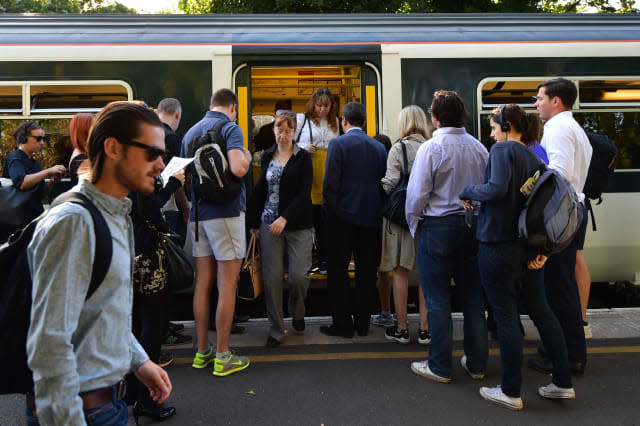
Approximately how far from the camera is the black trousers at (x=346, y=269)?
4812mm

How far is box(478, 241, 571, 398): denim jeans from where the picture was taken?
3.40 metres

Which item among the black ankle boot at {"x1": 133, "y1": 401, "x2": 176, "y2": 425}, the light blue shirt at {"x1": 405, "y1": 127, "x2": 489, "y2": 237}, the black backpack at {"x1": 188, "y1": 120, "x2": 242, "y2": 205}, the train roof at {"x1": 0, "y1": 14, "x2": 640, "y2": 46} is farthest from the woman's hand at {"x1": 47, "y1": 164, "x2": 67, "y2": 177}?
the light blue shirt at {"x1": 405, "y1": 127, "x2": 489, "y2": 237}

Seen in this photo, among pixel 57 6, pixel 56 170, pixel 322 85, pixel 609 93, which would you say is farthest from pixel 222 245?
pixel 57 6

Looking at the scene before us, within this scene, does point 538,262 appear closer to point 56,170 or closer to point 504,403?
point 504,403

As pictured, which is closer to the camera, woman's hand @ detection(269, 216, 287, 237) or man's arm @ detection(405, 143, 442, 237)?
man's arm @ detection(405, 143, 442, 237)

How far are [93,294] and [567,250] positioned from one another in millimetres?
3467

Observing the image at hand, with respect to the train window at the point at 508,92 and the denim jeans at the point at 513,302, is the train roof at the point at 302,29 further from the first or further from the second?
the denim jeans at the point at 513,302

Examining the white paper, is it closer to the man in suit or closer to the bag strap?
the man in suit

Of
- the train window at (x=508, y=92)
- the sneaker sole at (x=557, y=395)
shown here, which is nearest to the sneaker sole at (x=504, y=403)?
the sneaker sole at (x=557, y=395)

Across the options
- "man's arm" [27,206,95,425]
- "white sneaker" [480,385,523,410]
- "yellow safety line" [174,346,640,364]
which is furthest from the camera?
"yellow safety line" [174,346,640,364]

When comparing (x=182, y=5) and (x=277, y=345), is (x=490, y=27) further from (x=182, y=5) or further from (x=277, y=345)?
(x=182, y=5)

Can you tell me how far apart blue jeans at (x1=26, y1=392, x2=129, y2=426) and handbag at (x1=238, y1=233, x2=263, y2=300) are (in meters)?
2.96

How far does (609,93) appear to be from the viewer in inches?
225

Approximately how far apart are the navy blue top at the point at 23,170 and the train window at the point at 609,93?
545 cm
